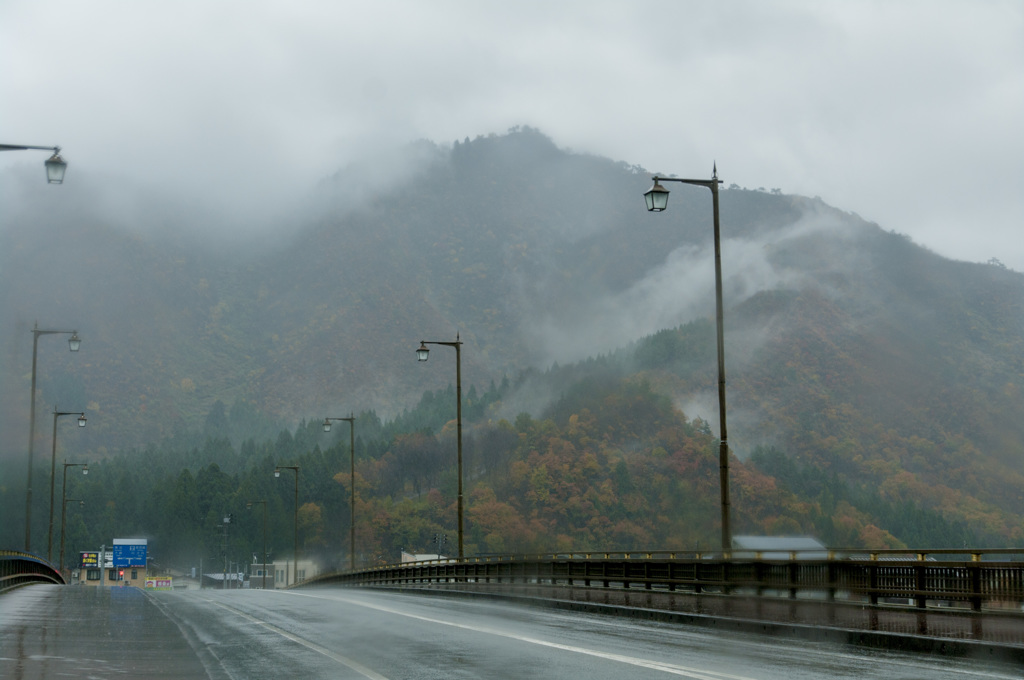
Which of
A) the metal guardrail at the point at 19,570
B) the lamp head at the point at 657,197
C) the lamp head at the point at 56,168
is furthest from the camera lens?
the metal guardrail at the point at 19,570

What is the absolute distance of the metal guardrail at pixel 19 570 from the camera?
1428 inches

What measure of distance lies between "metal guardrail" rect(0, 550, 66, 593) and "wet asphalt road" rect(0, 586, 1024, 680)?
1464cm

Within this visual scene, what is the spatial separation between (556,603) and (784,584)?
6012 millimetres

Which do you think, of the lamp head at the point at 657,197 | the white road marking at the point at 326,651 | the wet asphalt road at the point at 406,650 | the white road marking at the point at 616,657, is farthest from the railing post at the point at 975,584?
the white road marking at the point at 326,651

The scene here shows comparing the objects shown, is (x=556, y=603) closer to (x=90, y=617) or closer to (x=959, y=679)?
(x=90, y=617)

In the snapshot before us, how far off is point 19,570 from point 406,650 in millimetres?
34713

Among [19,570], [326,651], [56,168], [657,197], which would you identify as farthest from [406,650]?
[19,570]

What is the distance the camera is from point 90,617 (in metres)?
21.5

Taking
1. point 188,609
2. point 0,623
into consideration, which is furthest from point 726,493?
point 0,623

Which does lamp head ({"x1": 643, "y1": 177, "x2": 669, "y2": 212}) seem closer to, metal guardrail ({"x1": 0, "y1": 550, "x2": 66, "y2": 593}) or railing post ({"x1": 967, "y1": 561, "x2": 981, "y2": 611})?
railing post ({"x1": 967, "y1": 561, "x2": 981, "y2": 611})

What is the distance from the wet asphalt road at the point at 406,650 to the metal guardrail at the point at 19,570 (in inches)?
576

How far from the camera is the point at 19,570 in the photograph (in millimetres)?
44438

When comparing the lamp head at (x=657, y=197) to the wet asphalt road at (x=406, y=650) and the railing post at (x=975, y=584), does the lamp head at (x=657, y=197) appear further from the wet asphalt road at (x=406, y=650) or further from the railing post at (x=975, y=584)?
the railing post at (x=975, y=584)

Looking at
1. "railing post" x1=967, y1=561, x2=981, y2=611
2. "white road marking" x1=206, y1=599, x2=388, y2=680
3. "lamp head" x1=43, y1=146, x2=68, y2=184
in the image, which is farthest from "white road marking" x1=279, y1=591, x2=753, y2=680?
"lamp head" x1=43, y1=146, x2=68, y2=184
